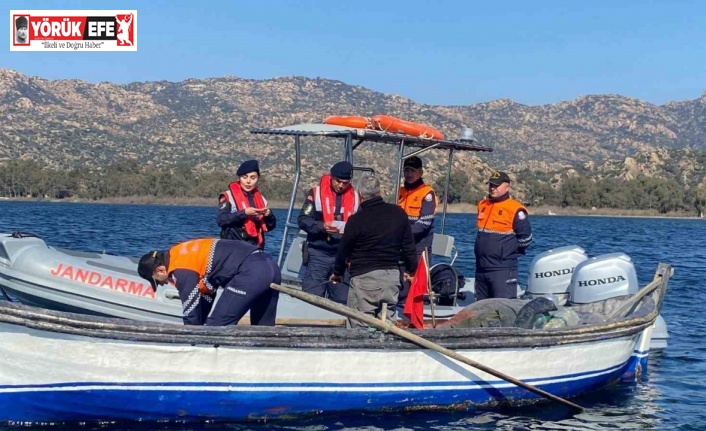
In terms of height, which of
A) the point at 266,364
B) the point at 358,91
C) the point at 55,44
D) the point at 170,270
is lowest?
the point at 266,364

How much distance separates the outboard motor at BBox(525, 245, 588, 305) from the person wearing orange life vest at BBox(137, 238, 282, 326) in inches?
189

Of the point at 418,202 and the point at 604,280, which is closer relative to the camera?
the point at 418,202

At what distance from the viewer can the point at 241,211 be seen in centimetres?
876

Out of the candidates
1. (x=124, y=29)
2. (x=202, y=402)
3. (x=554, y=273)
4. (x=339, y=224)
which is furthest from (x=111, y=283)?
(x=124, y=29)

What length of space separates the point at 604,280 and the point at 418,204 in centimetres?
236

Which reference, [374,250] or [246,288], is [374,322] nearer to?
[374,250]

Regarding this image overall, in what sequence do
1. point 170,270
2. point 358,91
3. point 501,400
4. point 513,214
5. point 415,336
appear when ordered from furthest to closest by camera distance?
1. point 358,91
2. point 513,214
3. point 501,400
4. point 415,336
5. point 170,270

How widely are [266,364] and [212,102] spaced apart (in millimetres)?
169204

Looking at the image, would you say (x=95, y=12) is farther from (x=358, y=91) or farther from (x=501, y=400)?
(x=358, y=91)

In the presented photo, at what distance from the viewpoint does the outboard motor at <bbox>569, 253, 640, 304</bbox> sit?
9.99 m

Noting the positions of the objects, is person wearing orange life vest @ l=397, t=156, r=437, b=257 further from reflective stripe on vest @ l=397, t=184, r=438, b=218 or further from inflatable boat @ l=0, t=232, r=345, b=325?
inflatable boat @ l=0, t=232, r=345, b=325

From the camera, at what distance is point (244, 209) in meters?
8.77

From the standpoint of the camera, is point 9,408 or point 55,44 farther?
point 55,44

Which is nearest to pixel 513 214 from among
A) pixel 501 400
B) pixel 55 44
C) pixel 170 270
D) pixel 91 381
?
pixel 501 400
